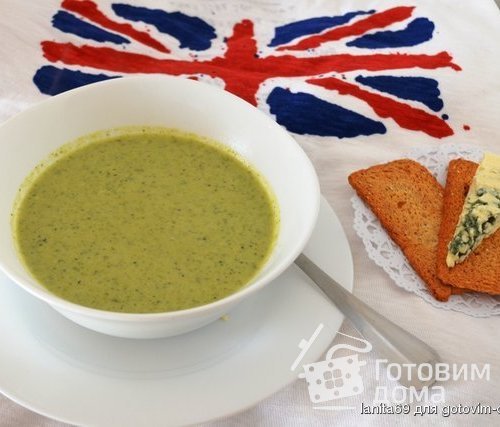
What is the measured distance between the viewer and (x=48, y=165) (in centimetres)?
138

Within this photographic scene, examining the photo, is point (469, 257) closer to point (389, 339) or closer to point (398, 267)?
point (398, 267)

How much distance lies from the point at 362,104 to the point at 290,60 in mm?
311

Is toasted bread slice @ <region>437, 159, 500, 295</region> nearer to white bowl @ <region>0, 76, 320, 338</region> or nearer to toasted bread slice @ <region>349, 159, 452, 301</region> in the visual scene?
toasted bread slice @ <region>349, 159, 452, 301</region>

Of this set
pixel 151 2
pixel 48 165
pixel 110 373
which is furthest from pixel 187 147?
pixel 151 2

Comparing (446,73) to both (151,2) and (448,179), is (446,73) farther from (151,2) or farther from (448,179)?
(151,2)

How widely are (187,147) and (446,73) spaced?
3.31ft

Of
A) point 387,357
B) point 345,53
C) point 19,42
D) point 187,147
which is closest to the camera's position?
point 387,357

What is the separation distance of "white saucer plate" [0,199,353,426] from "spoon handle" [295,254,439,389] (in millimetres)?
25

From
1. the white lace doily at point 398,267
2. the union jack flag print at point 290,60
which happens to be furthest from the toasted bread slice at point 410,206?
the union jack flag print at point 290,60

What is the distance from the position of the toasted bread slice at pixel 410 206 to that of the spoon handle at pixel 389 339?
0.24m

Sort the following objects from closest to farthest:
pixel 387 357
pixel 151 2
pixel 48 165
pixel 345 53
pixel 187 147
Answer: pixel 387 357 → pixel 48 165 → pixel 187 147 → pixel 345 53 → pixel 151 2

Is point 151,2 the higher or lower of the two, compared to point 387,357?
lower

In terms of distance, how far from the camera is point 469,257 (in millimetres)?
1485

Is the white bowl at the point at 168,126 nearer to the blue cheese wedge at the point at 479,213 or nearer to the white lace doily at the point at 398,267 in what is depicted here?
the white lace doily at the point at 398,267
